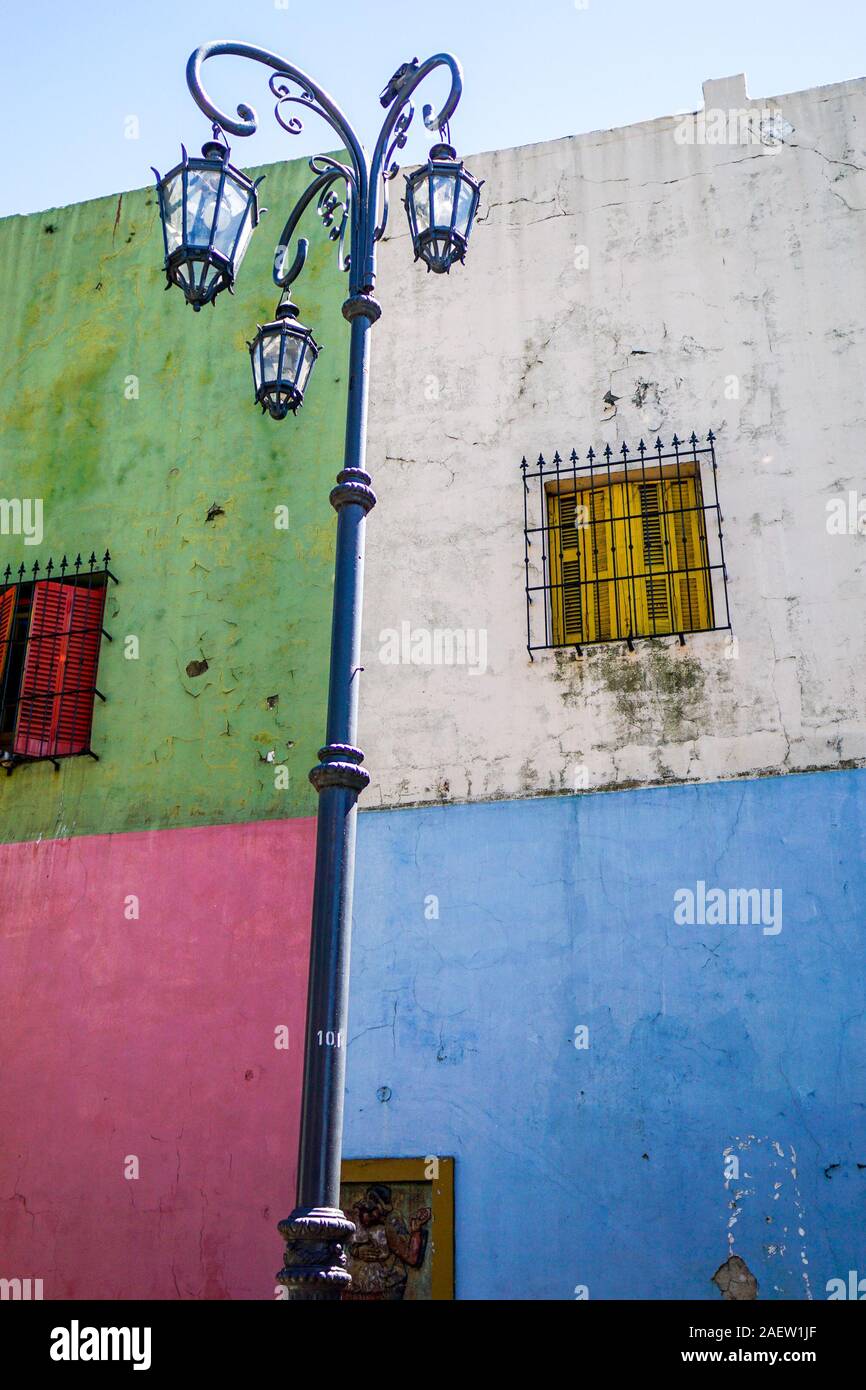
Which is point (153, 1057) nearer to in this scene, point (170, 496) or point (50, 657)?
point (50, 657)

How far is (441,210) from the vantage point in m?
5.95

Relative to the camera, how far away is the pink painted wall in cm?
782

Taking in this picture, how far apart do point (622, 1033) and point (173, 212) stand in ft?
16.0

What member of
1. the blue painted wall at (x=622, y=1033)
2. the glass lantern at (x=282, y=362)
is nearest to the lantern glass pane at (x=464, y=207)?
the glass lantern at (x=282, y=362)

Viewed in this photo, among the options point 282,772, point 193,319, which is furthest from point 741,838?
point 193,319

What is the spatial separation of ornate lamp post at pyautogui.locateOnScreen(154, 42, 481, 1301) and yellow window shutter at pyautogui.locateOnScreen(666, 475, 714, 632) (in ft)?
10.7

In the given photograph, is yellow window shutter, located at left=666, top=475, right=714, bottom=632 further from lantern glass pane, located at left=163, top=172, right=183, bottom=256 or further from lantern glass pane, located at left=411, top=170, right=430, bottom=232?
lantern glass pane, located at left=163, top=172, right=183, bottom=256

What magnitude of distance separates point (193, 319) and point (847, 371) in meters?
5.10

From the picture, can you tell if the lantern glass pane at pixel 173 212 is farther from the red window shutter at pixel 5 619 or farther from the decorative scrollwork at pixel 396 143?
the red window shutter at pixel 5 619

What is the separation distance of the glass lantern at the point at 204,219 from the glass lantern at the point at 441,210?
31.1 inches

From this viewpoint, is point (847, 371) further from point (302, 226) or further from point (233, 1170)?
point (233, 1170)

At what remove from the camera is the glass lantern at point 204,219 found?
549 centimetres

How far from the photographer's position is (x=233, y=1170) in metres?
7.87

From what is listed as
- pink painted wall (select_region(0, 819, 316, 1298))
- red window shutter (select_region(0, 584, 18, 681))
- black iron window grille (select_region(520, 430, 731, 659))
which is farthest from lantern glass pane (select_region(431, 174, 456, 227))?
red window shutter (select_region(0, 584, 18, 681))
